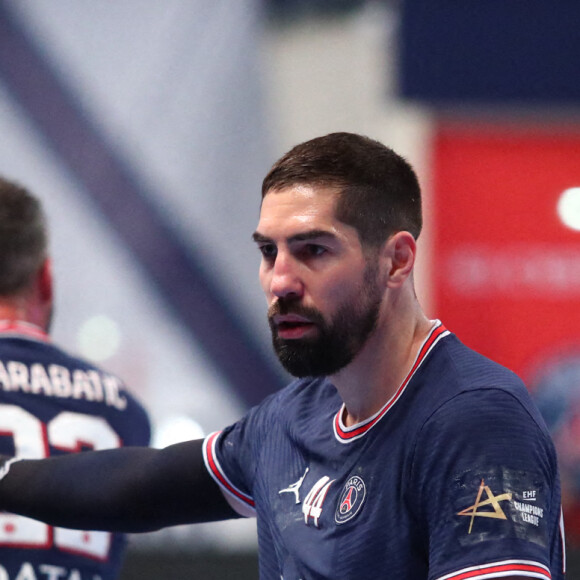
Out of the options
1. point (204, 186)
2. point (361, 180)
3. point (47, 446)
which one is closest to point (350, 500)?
→ point (361, 180)

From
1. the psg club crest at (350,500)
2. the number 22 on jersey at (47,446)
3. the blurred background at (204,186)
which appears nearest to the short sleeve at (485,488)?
the psg club crest at (350,500)

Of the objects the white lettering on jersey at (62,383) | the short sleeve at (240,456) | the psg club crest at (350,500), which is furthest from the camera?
the white lettering on jersey at (62,383)

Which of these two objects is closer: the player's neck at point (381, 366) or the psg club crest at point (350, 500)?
the psg club crest at point (350, 500)

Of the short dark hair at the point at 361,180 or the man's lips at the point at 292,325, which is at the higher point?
the short dark hair at the point at 361,180

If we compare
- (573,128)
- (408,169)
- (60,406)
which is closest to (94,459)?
(60,406)

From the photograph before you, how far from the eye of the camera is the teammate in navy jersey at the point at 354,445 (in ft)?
5.31

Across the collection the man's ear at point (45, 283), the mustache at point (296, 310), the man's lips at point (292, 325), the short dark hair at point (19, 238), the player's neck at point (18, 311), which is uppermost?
the short dark hair at point (19, 238)

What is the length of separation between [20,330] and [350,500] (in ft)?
4.06

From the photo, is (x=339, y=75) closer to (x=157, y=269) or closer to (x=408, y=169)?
(x=157, y=269)

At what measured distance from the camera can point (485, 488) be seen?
1.60 meters

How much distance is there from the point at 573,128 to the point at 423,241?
51.5 inches

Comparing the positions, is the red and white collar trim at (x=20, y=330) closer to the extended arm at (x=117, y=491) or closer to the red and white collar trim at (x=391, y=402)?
the extended arm at (x=117, y=491)

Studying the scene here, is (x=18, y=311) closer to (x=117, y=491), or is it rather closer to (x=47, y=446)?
(x=47, y=446)

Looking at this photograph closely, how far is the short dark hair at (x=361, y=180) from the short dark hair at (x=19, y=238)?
1.00 m
